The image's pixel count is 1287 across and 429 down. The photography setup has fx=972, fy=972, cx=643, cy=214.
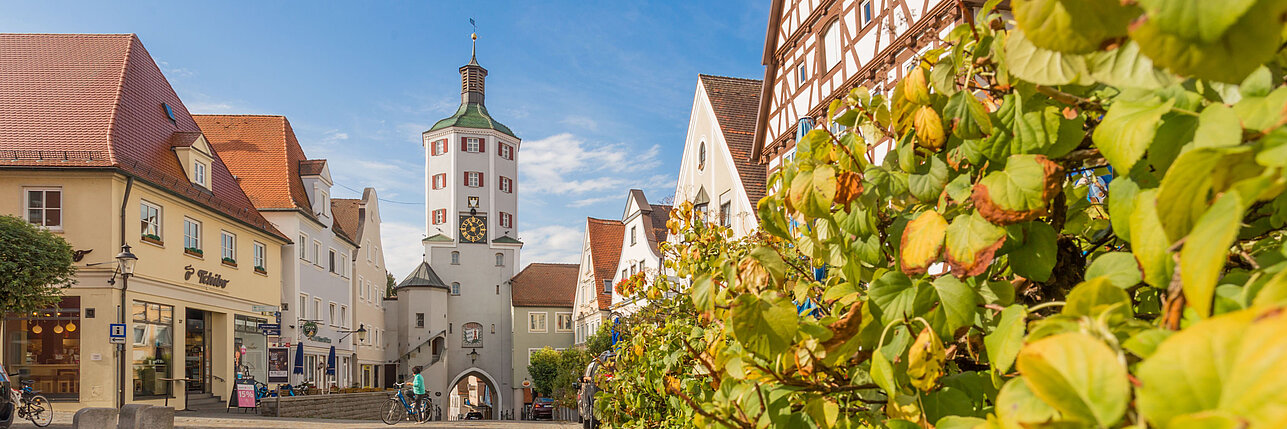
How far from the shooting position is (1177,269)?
1010 millimetres

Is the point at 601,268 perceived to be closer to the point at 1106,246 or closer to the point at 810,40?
the point at 810,40

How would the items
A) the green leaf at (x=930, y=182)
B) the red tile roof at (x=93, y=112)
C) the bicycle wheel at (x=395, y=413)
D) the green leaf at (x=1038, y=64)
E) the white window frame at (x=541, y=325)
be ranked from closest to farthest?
the green leaf at (x=1038, y=64), the green leaf at (x=930, y=182), the red tile roof at (x=93, y=112), the bicycle wheel at (x=395, y=413), the white window frame at (x=541, y=325)

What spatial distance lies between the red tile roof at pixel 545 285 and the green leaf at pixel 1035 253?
63118mm

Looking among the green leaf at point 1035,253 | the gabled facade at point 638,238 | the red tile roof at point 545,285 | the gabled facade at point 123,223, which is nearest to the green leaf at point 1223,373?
the green leaf at point 1035,253

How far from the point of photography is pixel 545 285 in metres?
66.6

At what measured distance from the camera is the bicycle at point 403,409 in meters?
26.5

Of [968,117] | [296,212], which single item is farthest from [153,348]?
[968,117]

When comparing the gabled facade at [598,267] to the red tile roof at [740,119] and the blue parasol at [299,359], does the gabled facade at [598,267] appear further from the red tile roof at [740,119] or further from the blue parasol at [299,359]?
the red tile roof at [740,119]

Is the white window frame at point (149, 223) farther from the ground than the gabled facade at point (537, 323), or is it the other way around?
the white window frame at point (149, 223)

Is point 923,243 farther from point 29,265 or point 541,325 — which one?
point 541,325

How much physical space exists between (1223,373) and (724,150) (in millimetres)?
22541

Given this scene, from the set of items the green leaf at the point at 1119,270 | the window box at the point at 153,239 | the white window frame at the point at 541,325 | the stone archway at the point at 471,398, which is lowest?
the stone archway at the point at 471,398

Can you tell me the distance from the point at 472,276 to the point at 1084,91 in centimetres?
6647

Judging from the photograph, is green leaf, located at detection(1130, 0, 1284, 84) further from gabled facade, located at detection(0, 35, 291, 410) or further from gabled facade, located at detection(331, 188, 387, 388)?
gabled facade, located at detection(331, 188, 387, 388)
